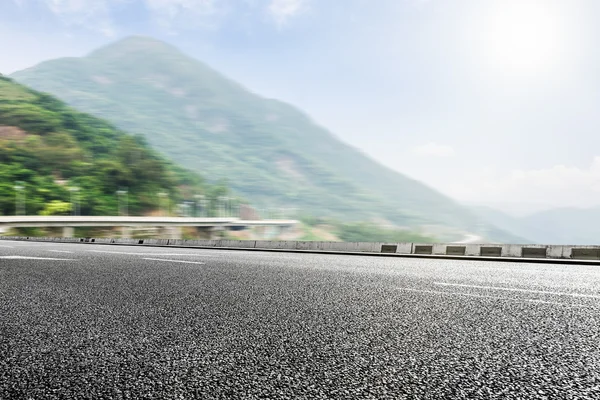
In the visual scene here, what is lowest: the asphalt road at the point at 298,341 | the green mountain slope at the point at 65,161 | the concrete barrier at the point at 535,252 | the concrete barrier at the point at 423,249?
the asphalt road at the point at 298,341

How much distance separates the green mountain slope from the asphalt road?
97.8m

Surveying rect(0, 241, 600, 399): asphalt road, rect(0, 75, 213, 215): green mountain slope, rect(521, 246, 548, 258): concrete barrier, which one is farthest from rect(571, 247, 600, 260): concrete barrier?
rect(0, 75, 213, 215): green mountain slope

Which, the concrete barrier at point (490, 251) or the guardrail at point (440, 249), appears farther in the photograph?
the concrete barrier at point (490, 251)

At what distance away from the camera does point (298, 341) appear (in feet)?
12.2

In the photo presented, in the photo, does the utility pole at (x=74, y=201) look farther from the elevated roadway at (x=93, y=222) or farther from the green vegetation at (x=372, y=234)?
the green vegetation at (x=372, y=234)

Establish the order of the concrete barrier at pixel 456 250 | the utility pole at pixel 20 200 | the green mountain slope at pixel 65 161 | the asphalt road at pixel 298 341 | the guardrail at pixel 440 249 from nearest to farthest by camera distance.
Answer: the asphalt road at pixel 298 341, the guardrail at pixel 440 249, the concrete barrier at pixel 456 250, the utility pole at pixel 20 200, the green mountain slope at pixel 65 161

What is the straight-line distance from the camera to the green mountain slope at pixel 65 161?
327 feet

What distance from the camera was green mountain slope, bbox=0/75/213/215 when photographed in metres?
99.8

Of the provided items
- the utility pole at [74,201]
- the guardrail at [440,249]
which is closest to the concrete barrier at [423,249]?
the guardrail at [440,249]

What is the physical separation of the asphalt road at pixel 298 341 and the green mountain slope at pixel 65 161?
97.8m

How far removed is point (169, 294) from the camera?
641cm

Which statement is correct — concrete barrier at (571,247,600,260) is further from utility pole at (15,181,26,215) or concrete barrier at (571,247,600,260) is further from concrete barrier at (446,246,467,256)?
utility pole at (15,181,26,215)

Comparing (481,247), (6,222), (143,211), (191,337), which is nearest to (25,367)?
(191,337)

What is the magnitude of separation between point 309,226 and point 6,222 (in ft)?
337
